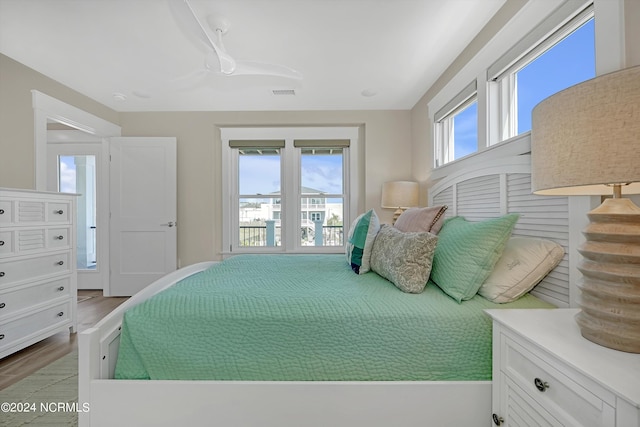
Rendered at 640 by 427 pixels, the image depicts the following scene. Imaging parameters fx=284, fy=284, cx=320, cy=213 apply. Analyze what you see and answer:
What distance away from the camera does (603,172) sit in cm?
68

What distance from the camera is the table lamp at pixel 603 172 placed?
660 millimetres

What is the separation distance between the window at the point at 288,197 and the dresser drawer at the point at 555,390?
2.87m

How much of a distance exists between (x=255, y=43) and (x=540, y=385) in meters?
2.58

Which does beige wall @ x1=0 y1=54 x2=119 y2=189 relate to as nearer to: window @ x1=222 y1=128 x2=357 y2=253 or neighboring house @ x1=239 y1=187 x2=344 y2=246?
window @ x1=222 y1=128 x2=357 y2=253

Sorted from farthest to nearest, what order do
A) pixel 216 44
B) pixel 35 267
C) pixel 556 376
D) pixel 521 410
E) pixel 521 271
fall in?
1. pixel 35 267
2. pixel 216 44
3. pixel 521 271
4. pixel 521 410
5. pixel 556 376

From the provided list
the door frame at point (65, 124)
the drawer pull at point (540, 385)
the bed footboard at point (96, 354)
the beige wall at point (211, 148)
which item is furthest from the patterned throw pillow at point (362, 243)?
the door frame at point (65, 124)

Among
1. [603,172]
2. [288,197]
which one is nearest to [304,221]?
[288,197]

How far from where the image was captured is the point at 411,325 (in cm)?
113

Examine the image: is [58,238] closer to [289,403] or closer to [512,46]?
[289,403]

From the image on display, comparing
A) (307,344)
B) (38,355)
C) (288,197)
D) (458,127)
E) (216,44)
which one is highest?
(216,44)

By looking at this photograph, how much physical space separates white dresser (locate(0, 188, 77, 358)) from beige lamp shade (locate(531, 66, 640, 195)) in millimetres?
3028

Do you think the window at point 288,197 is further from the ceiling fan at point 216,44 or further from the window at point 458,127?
the ceiling fan at point 216,44

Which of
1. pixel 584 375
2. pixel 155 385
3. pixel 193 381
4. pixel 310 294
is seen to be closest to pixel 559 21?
pixel 584 375

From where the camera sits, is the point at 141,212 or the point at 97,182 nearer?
the point at 141,212
